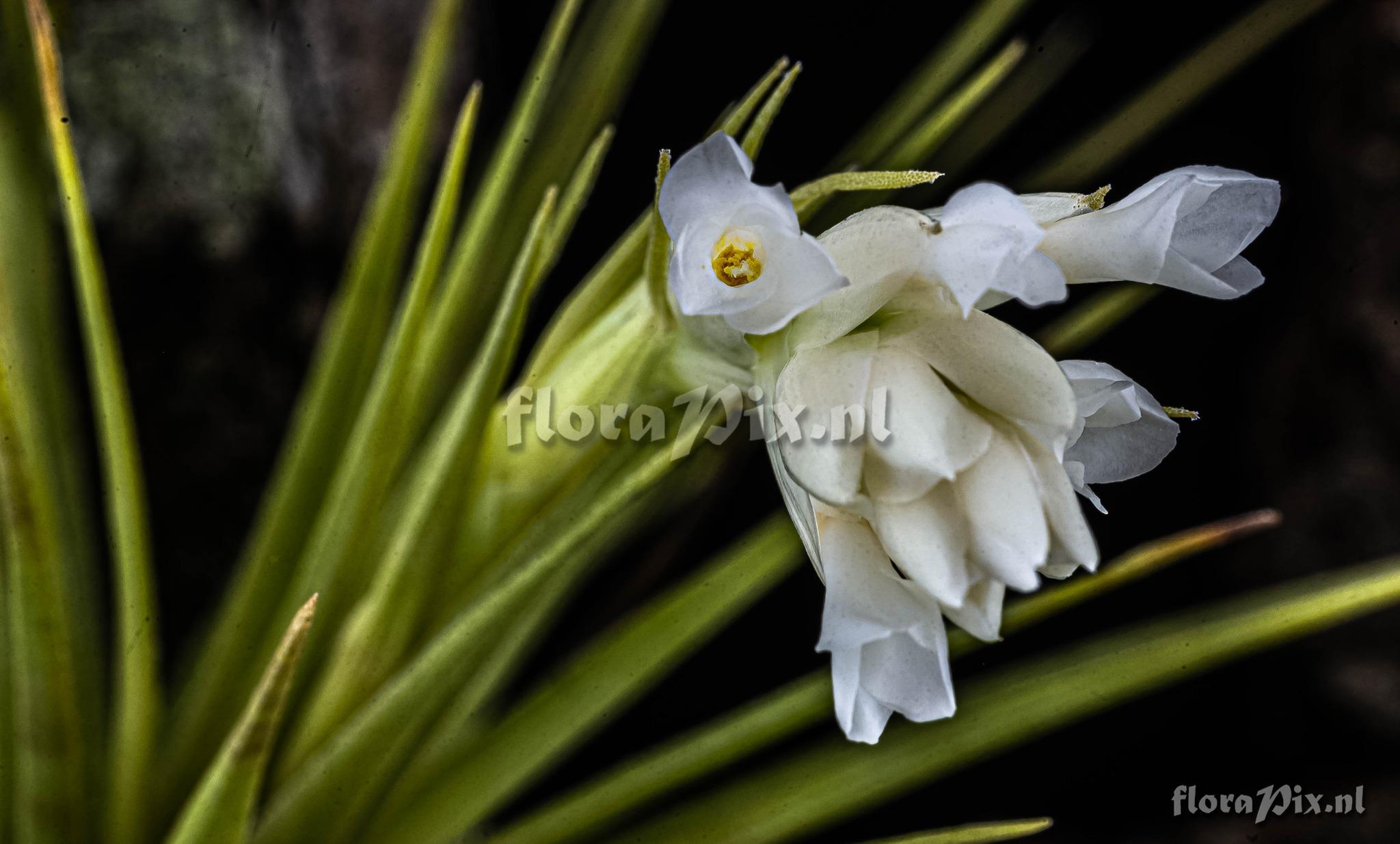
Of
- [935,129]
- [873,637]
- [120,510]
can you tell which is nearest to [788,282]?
[873,637]

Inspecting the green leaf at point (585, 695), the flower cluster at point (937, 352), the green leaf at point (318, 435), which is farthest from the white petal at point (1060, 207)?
the green leaf at point (318, 435)

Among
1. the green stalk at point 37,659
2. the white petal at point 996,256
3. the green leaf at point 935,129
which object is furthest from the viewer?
the green leaf at point 935,129

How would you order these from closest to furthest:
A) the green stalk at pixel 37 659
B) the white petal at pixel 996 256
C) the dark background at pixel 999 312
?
1. the white petal at pixel 996 256
2. the green stalk at pixel 37 659
3. the dark background at pixel 999 312

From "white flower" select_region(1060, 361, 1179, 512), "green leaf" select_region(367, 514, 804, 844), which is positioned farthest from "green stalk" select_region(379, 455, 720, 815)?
"white flower" select_region(1060, 361, 1179, 512)

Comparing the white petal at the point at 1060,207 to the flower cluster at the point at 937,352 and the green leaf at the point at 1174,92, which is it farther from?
the green leaf at the point at 1174,92

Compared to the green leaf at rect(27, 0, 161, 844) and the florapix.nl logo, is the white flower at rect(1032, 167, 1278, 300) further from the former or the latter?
the florapix.nl logo

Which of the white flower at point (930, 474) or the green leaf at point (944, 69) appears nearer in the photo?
the white flower at point (930, 474)

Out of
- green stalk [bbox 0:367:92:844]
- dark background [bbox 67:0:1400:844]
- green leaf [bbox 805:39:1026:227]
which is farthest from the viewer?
dark background [bbox 67:0:1400:844]

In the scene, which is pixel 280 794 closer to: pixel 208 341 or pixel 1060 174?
pixel 208 341
